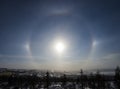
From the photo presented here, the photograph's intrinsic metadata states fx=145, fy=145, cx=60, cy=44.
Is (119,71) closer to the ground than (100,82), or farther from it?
farther from it

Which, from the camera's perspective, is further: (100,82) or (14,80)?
(14,80)

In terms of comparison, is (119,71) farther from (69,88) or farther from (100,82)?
(69,88)

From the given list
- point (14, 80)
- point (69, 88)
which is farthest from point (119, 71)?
point (14, 80)

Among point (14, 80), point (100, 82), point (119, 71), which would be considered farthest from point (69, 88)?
point (14, 80)

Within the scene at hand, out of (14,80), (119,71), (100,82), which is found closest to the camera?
(119,71)

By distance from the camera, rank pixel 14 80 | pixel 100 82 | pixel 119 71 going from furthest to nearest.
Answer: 1. pixel 14 80
2. pixel 100 82
3. pixel 119 71

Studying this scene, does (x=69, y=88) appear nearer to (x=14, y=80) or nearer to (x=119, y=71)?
(x=119, y=71)

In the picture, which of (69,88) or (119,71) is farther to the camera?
(69,88)

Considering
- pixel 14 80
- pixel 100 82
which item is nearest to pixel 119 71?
pixel 100 82
